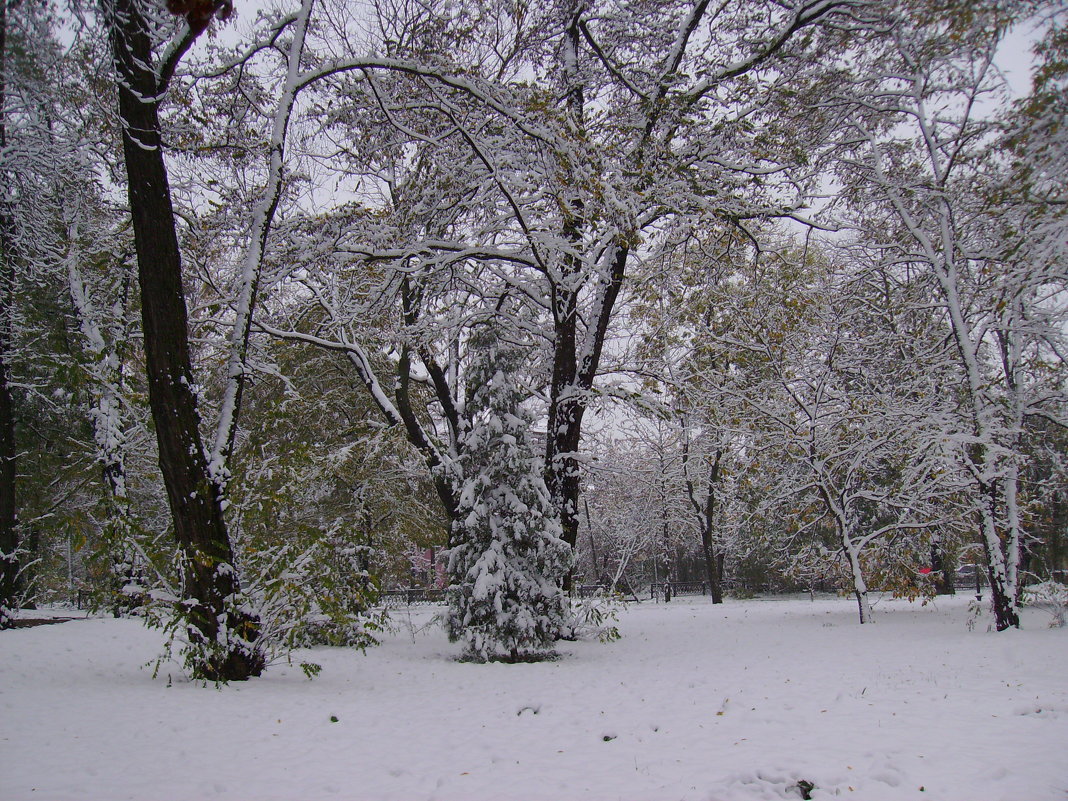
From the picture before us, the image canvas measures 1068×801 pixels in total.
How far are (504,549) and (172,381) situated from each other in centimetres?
487

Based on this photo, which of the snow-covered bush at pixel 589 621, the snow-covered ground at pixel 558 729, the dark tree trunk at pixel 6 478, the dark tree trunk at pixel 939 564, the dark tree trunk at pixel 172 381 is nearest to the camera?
the snow-covered ground at pixel 558 729

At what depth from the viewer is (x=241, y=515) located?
23.3 ft

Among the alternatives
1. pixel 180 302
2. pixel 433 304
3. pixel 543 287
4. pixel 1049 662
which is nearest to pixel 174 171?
pixel 180 302

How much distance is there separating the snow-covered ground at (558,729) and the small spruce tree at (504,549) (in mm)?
463

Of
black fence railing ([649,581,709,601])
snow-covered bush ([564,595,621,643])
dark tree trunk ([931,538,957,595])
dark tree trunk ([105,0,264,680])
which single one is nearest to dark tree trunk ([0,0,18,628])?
dark tree trunk ([105,0,264,680])

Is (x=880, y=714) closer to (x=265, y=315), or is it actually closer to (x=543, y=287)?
(x=543, y=287)

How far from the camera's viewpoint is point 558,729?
541 centimetres

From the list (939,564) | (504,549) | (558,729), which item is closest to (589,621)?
(504,549)

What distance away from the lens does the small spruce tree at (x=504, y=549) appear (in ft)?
29.6

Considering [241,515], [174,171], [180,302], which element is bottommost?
[241,515]

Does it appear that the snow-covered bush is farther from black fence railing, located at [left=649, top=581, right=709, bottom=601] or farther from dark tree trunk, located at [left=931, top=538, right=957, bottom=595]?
black fence railing, located at [left=649, top=581, right=709, bottom=601]

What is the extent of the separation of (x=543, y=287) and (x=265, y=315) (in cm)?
528

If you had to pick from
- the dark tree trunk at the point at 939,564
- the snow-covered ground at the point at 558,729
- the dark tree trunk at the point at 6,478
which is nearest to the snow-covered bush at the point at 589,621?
the snow-covered ground at the point at 558,729

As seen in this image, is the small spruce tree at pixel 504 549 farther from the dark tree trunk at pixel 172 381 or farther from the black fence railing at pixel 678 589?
the black fence railing at pixel 678 589
